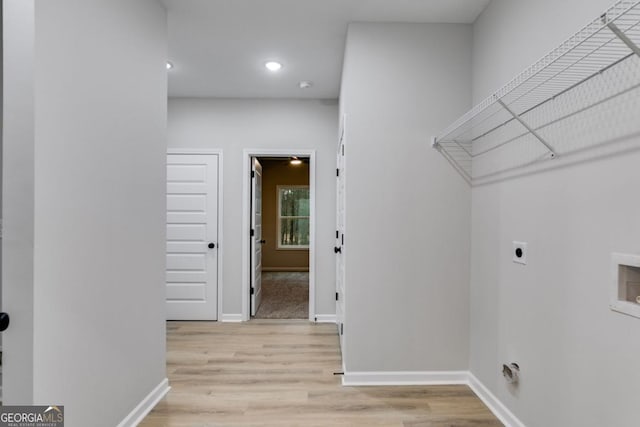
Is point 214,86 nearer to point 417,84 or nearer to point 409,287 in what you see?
point 417,84

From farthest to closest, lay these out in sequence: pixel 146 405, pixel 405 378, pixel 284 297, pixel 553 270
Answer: pixel 284 297 < pixel 405 378 < pixel 146 405 < pixel 553 270

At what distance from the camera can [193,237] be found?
13.0ft

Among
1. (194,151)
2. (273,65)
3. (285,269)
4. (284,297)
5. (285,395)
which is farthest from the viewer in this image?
(285,269)

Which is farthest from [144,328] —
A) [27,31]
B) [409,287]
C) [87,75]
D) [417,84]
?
[417,84]

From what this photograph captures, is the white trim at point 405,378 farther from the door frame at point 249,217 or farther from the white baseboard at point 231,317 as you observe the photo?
the white baseboard at point 231,317

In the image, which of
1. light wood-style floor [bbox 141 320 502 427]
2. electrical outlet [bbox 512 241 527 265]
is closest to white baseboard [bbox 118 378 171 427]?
light wood-style floor [bbox 141 320 502 427]

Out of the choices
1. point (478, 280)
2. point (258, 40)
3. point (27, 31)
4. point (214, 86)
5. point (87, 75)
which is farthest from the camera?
point (214, 86)

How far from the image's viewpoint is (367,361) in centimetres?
243

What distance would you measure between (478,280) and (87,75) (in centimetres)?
261

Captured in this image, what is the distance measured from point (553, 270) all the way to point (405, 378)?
4.40 ft

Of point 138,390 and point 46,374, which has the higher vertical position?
point 46,374

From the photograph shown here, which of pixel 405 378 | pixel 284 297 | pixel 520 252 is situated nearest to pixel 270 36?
pixel 520 252

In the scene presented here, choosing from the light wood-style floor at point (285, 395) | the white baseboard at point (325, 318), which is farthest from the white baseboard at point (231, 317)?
the white baseboard at point (325, 318)

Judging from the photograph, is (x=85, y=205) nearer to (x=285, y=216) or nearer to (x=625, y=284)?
(x=625, y=284)
